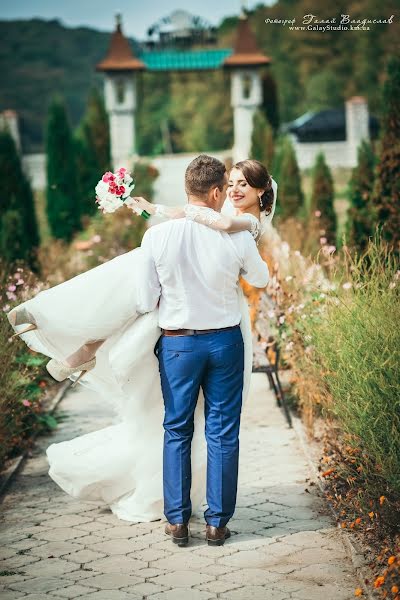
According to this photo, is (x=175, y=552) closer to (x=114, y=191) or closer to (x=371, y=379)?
(x=371, y=379)

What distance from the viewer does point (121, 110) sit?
34250 millimetres

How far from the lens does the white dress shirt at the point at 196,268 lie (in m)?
4.14

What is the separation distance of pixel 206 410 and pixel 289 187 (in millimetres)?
13259

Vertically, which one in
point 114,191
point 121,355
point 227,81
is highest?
point 227,81

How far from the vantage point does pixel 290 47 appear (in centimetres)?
5606

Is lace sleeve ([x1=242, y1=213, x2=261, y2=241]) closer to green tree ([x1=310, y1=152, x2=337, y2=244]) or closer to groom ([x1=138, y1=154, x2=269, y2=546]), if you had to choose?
groom ([x1=138, y1=154, x2=269, y2=546])

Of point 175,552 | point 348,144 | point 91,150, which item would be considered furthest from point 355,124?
point 175,552

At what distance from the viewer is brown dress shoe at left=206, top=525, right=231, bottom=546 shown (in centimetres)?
434

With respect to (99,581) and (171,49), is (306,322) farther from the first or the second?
(171,49)

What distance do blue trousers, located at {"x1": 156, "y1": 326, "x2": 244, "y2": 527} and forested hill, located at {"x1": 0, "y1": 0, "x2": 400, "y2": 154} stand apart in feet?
117

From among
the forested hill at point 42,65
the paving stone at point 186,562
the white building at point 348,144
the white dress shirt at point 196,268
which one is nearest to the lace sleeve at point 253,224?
the white dress shirt at point 196,268

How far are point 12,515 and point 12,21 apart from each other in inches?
3643

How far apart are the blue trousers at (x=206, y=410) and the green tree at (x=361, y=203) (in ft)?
20.6

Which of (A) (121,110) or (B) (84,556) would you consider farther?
(A) (121,110)
